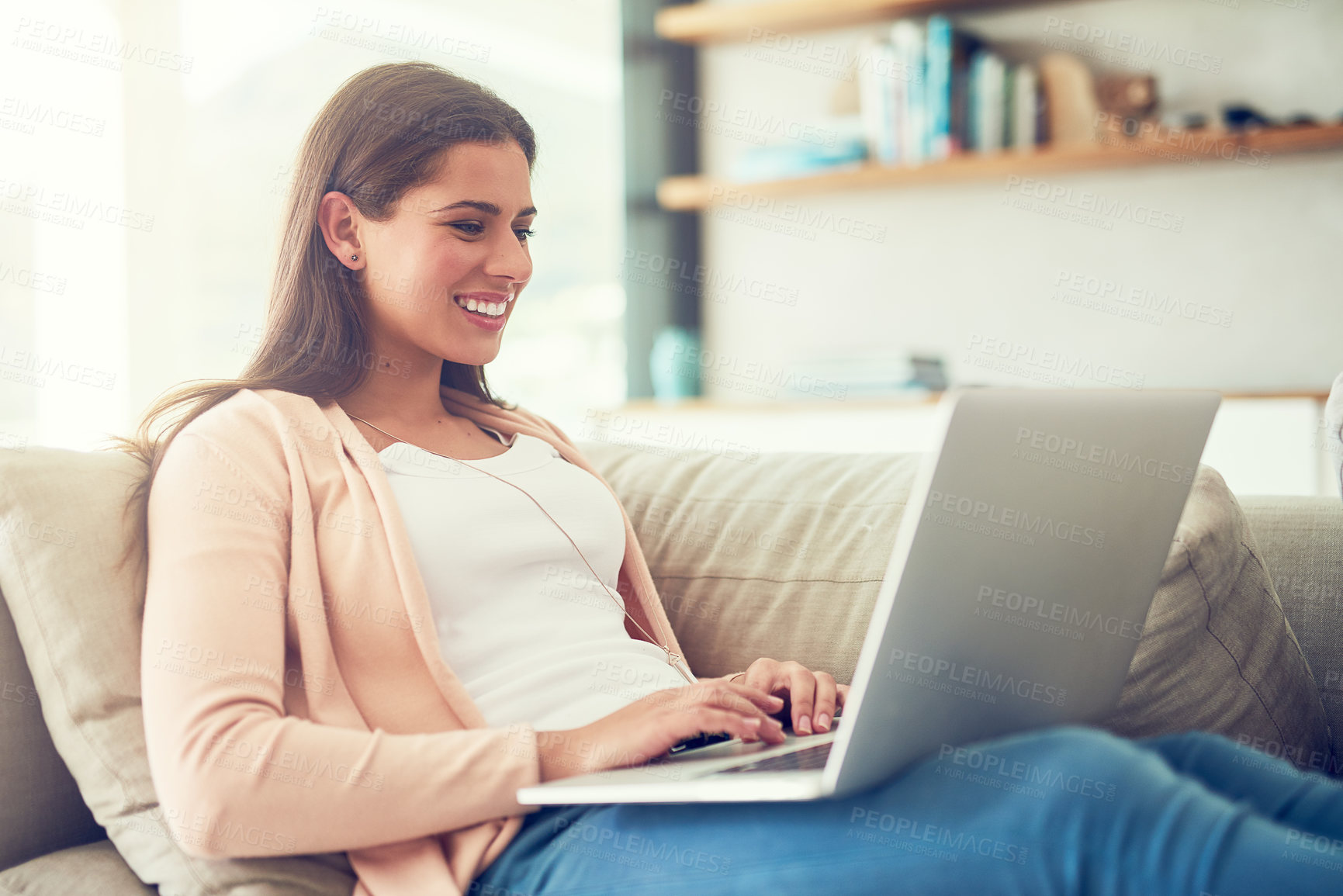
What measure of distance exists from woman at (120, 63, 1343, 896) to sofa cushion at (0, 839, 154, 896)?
0.49 ft

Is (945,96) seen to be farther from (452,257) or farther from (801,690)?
(801,690)

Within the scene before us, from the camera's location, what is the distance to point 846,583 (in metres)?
1.28

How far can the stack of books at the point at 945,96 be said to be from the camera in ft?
9.39

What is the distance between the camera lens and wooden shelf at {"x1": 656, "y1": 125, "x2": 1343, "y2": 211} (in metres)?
2.64

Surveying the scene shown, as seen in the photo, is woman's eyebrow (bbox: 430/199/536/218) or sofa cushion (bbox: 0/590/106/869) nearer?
sofa cushion (bbox: 0/590/106/869)

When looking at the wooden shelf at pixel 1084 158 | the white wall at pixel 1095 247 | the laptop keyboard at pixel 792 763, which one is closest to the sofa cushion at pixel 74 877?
the laptop keyboard at pixel 792 763

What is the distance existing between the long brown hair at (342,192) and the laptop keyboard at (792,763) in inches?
24.1

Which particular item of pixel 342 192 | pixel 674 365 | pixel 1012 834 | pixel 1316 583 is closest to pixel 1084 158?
pixel 674 365

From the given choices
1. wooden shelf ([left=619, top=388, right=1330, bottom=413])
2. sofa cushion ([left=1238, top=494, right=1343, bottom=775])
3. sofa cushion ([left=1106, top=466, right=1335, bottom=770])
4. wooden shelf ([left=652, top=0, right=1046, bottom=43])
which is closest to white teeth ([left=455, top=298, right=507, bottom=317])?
sofa cushion ([left=1106, top=466, right=1335, bottom=770])

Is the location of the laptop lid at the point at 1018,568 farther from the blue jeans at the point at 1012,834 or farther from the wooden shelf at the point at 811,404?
the wooden shelf at the point at 811,404

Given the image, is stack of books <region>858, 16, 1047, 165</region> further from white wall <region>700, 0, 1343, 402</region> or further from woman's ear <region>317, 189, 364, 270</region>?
woman's ear <region>317, 189, 364, 270</region>

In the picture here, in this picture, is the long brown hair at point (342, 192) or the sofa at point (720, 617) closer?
the sofa at point (720, 617)

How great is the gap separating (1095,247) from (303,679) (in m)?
2.54

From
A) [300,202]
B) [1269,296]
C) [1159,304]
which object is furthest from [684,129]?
[300,202]
